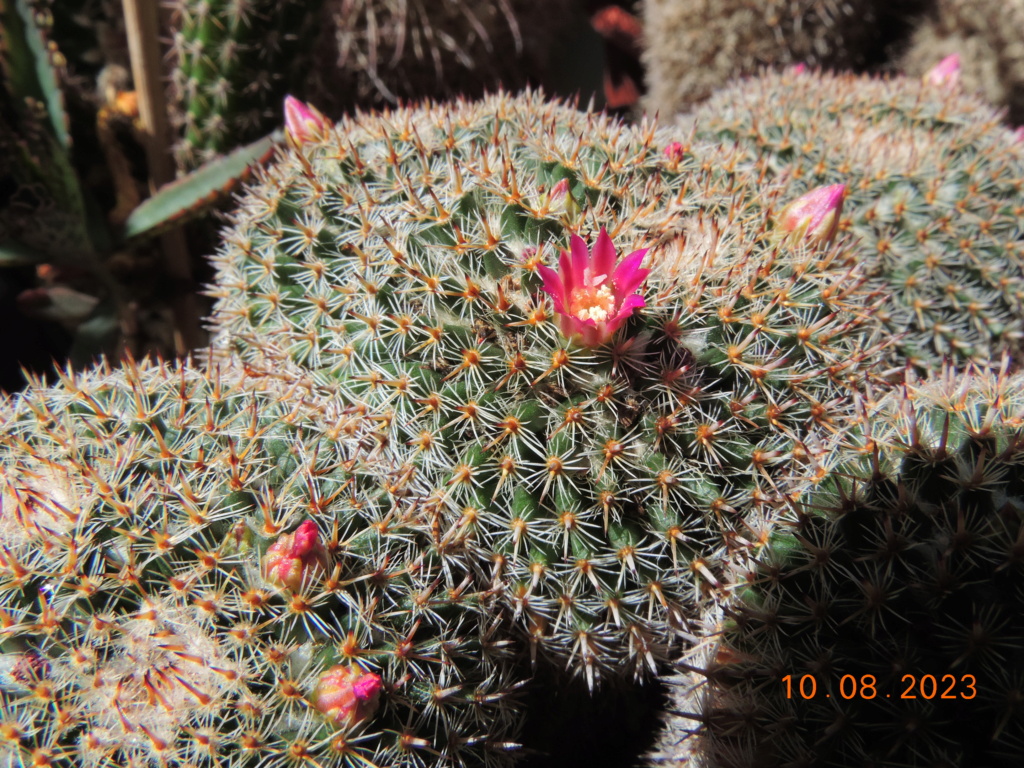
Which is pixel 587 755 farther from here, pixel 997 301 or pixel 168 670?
pixel 997 301

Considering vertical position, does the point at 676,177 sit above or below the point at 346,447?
above

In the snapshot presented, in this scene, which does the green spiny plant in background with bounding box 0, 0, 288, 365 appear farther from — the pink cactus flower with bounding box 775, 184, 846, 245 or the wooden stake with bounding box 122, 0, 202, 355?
the pink cactus flower with bounding box 775, 184, 846, 245

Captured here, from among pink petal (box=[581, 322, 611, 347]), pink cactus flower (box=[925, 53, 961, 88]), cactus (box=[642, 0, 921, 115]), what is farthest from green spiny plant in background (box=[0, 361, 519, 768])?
cactus (box=[642, 0, 921, 115])

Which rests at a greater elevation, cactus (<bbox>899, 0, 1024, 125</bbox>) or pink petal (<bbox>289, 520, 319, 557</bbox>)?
cactus (<bbox>899, 0, 1024, 125</bbox>)

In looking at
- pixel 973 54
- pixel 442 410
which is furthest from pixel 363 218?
pixel 973 54

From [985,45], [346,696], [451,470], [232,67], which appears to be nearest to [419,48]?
[232,67]

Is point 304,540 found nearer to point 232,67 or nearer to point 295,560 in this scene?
point 295,560
